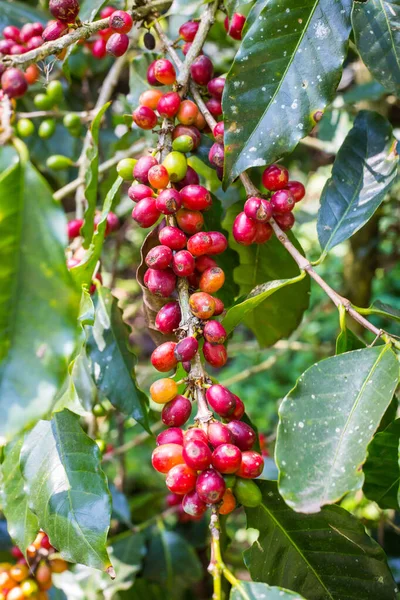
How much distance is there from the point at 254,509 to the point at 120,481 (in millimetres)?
1087

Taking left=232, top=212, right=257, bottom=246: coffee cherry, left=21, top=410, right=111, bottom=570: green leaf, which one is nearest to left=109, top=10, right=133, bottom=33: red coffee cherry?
left=232, top=212, right=257, bottom=246: coffee cherry

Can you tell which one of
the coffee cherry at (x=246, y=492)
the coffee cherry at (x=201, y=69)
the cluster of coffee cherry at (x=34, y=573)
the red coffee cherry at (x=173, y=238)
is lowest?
the cluster of coffee cherry at (x=34, y=573)

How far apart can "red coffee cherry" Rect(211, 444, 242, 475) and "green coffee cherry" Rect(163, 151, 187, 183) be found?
0.37 meters

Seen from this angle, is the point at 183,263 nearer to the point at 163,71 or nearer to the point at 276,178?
the point at 276,178

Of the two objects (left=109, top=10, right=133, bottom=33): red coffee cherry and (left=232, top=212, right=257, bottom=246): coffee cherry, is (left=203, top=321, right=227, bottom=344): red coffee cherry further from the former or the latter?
(left=109, top=10, right=133, bottom=33): red coffee cherry

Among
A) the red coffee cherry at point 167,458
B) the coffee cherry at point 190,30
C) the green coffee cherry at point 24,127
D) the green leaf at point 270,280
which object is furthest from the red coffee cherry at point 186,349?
the green coffee cherry at point 24,127

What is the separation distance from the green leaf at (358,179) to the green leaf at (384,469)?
28cm

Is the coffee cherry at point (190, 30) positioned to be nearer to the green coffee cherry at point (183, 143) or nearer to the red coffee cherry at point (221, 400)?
the green coffee cherry at point (183, 143)

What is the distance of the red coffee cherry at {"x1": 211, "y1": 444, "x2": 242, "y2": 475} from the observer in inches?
22.7

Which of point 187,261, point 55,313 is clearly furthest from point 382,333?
point 55,313

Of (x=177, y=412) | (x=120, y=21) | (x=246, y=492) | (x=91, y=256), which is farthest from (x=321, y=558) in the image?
(x=120, y=21)

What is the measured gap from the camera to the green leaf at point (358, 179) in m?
0.82

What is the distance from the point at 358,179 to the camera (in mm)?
862

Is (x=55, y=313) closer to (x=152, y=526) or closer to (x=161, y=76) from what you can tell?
(x=161, y=76)
